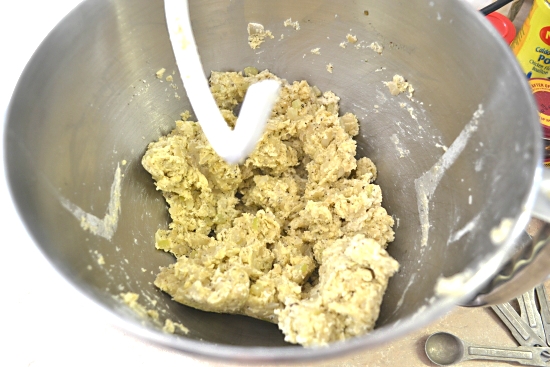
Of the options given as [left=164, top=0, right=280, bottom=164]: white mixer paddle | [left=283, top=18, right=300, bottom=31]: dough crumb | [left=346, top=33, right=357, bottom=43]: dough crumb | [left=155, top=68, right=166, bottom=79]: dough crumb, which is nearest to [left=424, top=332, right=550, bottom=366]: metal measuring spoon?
[left=164, top=0, right=280, bottom=164]: white mixer paddle

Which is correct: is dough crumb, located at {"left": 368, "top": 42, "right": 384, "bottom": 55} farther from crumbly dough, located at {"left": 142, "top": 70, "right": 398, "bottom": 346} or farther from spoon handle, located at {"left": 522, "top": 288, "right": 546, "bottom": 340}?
spoon handle, located at {"left": 522, "top": 288, "right": 546, "bottom": 340}

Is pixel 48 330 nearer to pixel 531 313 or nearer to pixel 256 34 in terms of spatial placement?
pixel 256 34

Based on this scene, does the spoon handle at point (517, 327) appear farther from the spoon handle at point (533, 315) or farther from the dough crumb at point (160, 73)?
the dough crumb at point (160, 73)

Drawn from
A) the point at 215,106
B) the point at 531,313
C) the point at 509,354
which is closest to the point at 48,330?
the point at 215,106

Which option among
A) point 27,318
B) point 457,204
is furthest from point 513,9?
point 27,318

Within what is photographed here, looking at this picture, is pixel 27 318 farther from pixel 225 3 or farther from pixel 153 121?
pixel 225 3

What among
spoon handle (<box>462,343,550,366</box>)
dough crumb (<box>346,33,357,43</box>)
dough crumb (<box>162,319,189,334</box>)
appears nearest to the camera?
dough crumb (<box>162,319,189,334</box>)

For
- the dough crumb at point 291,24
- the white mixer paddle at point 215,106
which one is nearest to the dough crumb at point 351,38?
the dough crumb at point 291,24
